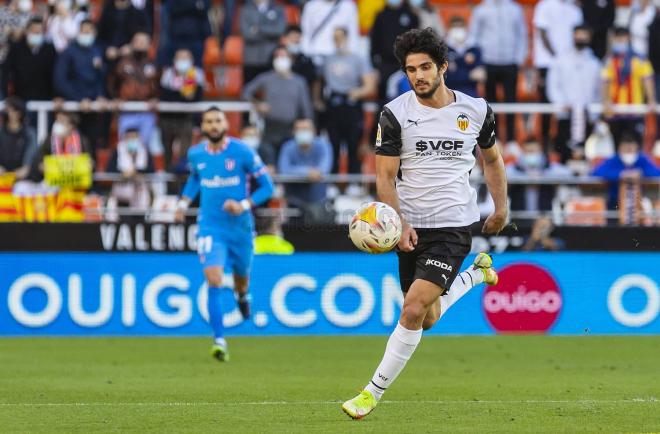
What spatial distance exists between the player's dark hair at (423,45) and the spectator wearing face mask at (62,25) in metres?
12.5

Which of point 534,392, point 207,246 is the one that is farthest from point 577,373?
point 207,246

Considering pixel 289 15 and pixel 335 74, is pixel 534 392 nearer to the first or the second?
pixel 335 74

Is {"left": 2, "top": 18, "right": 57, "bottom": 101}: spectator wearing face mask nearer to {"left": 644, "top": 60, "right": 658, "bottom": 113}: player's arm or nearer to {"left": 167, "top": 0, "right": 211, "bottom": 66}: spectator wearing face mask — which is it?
{"left": 167, "top": 0, "right": 211, "bottom": 66}: spectator wearing face mask

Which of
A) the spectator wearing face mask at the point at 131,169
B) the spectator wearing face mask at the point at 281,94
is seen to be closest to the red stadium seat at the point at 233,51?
the spectator wearing face mask at the point at 281,94

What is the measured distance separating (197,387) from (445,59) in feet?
12.4

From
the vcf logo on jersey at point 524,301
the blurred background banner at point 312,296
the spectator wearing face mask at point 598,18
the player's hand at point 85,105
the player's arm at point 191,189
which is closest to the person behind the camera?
the player's arm at point 191,189

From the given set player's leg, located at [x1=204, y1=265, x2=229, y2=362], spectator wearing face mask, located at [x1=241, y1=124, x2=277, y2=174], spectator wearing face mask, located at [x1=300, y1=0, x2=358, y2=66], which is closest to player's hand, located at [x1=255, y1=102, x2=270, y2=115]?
spectator wearing face mask, located at [x1=241, y1=124, x2=277, y2=174]

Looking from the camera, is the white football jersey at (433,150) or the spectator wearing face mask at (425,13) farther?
the spectator wearing face mask at (425,13)

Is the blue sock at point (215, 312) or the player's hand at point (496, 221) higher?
the player's hand at point (496, 221)

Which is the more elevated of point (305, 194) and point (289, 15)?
point (289, 15)

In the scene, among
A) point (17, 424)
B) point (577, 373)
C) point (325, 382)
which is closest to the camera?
point (17, 424)

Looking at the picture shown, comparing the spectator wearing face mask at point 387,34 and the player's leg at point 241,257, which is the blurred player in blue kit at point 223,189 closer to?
the player's leg at point 241,257

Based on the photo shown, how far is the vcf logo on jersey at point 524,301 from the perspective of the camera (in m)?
17.4

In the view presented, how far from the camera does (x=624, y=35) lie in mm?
20500
